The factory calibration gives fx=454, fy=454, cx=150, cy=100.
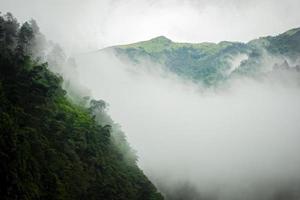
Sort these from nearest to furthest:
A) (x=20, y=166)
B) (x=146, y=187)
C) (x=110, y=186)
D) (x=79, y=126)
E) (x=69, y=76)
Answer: (x=20, y=166), (x=110, y=186), (x=79, y=126), (x=146, y=187), (x=69, y=76)

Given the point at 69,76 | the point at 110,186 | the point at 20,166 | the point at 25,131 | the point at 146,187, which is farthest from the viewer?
the point at 69,76

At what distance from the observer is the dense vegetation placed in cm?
6030

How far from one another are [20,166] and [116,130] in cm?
8574

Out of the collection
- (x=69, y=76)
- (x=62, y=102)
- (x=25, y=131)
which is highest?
(x=69, y=76)

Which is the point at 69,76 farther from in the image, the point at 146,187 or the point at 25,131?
the point at 25,131

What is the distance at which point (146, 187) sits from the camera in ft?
357

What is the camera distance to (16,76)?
85938 mm

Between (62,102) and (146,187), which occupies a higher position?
(62,102)

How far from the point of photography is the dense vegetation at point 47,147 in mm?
60297

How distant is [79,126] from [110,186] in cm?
1659

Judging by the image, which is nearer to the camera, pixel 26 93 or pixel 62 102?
pixel 26 93

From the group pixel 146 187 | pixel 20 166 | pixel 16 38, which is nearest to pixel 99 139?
pixel 146 187

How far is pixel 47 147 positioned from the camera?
245ft

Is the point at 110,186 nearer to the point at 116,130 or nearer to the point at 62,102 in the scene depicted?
the point at 62,102
